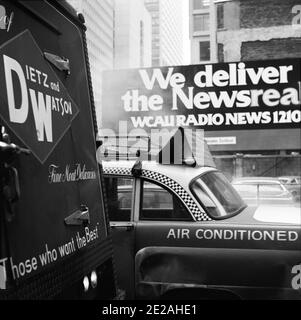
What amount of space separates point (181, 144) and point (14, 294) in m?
2.38

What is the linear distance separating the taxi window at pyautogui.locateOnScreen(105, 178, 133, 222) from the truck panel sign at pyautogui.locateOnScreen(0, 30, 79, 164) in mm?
1566

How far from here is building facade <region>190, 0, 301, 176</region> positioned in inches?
572

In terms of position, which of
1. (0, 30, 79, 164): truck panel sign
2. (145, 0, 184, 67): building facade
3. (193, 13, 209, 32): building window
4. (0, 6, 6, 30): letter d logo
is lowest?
(0, 30, 79, 164): truck panel sign

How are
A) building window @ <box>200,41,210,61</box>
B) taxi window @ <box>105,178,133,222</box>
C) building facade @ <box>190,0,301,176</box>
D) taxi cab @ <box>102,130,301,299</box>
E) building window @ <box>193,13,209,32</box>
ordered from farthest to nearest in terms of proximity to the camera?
building facade @ <box>190,0,301,176</box>
building window @ <box>200,41,210,61</box>
building window @ <box>193,13,209,32</box>
taxi window @ <box>105,178,133,222</box>
taxi cab @ <box>102,130,301,299</box>

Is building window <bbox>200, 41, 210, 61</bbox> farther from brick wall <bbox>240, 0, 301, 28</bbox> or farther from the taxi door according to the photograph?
the taxi door

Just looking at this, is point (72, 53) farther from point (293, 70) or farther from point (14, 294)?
point (293, 70)

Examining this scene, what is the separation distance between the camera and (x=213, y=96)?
504 inches

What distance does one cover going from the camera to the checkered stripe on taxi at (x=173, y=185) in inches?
131

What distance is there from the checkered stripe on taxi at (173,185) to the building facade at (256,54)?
28.7 feet

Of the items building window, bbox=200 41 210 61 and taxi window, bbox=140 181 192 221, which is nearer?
taxi window, bbox=140 181 192 221

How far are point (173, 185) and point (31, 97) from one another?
1.86 metres

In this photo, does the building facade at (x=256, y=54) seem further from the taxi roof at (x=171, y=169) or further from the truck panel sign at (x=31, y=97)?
the truck panel sign at (x=31, y=97)

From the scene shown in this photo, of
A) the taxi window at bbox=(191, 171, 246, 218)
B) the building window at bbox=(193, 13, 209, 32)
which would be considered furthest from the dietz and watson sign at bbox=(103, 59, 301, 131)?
the taxi window at bbox=(191, 171, 246, 218)

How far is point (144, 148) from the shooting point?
414 cm
